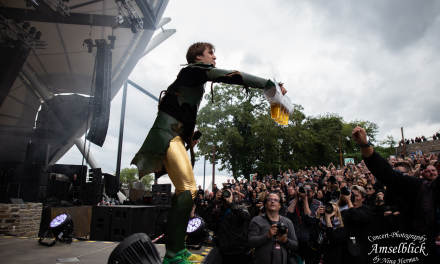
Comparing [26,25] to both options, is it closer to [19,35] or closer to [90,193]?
[19,35]

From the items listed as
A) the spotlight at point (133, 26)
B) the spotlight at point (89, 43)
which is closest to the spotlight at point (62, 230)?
the spotlight at point (89, 43)

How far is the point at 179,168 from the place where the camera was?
206 centimetres

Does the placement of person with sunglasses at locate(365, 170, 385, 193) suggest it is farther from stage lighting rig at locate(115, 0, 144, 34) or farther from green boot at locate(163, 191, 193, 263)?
stage lighting rig at locate(115, 0, 144, 34)

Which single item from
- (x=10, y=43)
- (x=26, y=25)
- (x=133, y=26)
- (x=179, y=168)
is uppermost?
(x=133, y=26)

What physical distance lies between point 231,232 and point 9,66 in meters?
8.07

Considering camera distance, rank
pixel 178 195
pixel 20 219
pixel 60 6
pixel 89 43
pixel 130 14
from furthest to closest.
Result: pixel 130 14 → pixel 89 43 → pixel 60 6 → pixel 20 219 → pixel 178 195

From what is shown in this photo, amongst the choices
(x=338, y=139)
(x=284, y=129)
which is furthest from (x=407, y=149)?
(x=284, y=129)

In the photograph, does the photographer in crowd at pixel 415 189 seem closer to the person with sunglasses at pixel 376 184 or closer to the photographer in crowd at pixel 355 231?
the photographer in crowd at pixel 355 231

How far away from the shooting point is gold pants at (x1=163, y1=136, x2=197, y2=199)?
6.69 ft

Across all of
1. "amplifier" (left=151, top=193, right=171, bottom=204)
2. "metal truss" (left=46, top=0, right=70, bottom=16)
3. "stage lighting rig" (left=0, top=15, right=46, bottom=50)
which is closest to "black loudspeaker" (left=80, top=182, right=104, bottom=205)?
"amplifier" (left=151, top=193, right=171, bottom=204)

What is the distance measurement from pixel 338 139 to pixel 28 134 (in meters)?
33.5

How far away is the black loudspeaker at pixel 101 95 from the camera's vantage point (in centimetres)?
1212

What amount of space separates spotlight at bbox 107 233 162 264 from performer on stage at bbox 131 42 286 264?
1.00 ft

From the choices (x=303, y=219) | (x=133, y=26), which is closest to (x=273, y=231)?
(x=303, y=219)
